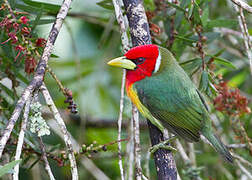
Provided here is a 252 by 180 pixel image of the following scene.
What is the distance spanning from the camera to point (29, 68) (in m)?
2.37

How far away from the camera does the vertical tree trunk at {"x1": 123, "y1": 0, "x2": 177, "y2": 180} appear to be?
241cm

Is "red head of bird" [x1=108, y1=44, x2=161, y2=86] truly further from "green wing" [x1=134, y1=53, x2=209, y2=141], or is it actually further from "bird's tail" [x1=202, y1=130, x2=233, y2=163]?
"bird's tail" [x1=202, y1=130, x2=233, y2=163]

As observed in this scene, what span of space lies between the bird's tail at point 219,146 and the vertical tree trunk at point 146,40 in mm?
446

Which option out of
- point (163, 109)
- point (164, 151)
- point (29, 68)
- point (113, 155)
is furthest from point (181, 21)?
point (113, 155)

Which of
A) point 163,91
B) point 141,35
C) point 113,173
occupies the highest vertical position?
point 141,35

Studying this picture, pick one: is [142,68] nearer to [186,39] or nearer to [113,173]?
[186,39]

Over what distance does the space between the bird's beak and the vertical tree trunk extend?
0.15 m

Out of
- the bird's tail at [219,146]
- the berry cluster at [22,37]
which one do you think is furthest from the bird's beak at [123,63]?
the bird's tail at [219,146]

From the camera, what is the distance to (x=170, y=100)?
3.01m

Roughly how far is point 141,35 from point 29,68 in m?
0.84

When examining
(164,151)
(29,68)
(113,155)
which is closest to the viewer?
(29,68)

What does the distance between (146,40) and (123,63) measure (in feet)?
0.88

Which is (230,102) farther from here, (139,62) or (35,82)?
(35,82)

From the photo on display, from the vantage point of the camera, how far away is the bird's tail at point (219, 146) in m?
2.96
